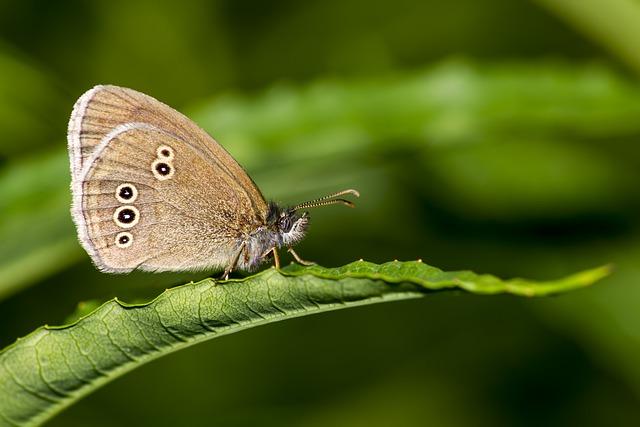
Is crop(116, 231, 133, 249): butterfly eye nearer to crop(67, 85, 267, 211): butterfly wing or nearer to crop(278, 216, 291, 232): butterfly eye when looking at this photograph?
crop(67, 85, 267, 211): butterfly wing

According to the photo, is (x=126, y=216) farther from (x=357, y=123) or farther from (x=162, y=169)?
(x=357, y=123)

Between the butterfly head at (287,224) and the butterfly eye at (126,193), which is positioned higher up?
the butterfly eye at (126,193)

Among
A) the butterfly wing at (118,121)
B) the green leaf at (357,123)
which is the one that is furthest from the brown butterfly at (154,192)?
the green leaf at (357,123)

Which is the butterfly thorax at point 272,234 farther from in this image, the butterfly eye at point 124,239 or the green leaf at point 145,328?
the green leaf at point 145,328

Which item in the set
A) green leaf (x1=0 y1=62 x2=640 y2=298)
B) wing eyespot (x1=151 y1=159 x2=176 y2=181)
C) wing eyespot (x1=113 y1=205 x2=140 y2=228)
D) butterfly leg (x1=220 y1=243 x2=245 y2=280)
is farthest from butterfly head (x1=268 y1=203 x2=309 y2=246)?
wing eyespot (x1=113 y1=205 x2=140 y2=228)

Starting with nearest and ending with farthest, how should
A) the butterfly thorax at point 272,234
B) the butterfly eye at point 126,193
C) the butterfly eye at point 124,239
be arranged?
1. the butterfly eye at point 124,239
2. the butterfly eye at point 126,193
3. the butterfly thorax at point 272,234

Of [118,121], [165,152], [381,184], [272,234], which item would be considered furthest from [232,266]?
[381,184]

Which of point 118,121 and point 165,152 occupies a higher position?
point 118,121
